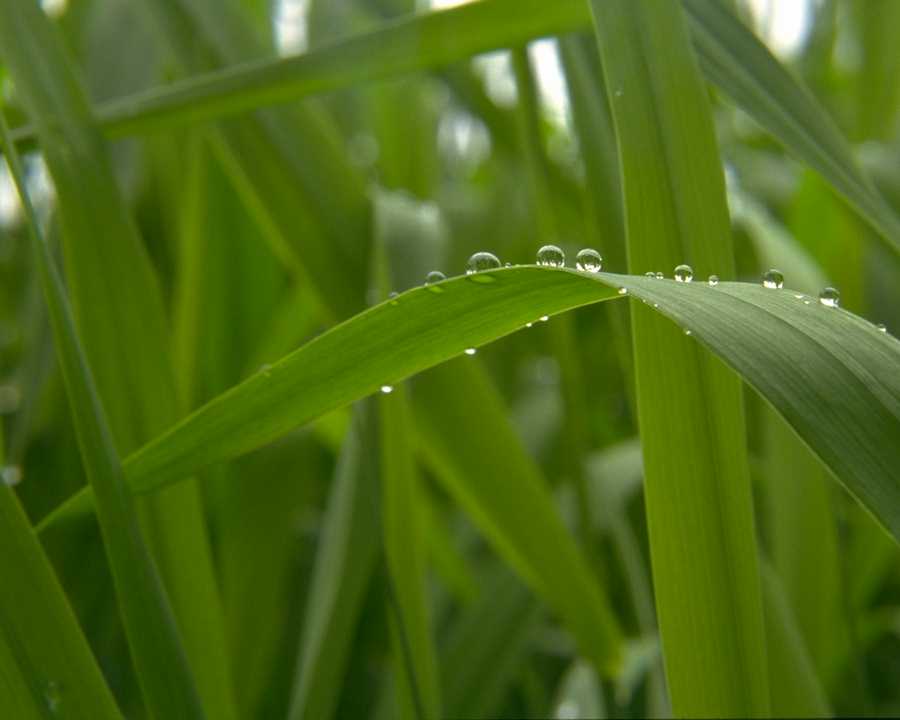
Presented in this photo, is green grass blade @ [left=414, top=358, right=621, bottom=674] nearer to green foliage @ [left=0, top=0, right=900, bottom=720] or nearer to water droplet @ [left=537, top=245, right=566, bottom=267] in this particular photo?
green foliage @ [left=0, top=0, right=900, bottom=720]

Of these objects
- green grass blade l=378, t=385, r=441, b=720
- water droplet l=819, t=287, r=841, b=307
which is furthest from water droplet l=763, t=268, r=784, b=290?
green grass blade l=378, t=385, r=441, b=720

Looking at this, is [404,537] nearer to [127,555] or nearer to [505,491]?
[505,491]

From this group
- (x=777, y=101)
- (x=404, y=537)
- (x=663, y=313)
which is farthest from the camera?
(x=404, y=537)

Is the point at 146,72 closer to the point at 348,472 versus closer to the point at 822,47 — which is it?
the point at 348,472

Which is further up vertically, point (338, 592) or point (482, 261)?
point (482, 261)

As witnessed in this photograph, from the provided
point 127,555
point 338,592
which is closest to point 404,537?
point 338,592

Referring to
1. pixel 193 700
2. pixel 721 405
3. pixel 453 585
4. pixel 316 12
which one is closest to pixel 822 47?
pixel 316 12

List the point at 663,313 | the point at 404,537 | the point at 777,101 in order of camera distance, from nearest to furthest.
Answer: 1. the point at 663,313
2. the point at 777,101
3. the point at 404,537
